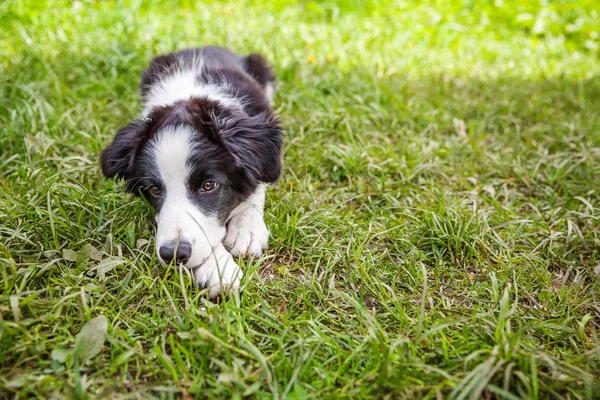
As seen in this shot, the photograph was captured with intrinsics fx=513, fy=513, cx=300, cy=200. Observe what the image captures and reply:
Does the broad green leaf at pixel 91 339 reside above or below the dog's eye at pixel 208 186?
below

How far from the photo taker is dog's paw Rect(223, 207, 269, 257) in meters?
2.80

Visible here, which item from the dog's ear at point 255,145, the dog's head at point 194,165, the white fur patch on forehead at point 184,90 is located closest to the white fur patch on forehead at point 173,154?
the dog's head at point 194,165

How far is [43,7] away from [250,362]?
517 centimetres

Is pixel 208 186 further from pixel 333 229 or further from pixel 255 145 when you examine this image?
pixel 333 229

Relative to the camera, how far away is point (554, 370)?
1.96 m

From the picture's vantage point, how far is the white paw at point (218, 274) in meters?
2.45

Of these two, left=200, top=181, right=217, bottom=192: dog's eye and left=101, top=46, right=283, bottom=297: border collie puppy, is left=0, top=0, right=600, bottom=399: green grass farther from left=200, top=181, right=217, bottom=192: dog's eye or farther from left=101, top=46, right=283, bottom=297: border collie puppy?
left=200, top=181, right=217, bottom=192: dog's eye

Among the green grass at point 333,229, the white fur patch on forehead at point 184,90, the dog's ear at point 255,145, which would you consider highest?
the white fur patch on forehead at point 184,90

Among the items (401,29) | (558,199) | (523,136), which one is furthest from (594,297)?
(401,29)

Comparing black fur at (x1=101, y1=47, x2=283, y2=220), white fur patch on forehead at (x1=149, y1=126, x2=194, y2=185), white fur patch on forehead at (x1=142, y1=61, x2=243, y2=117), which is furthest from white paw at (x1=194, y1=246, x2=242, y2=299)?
white fur patch on forehead at (x1=142, y1=61, x2=243, y2=117)

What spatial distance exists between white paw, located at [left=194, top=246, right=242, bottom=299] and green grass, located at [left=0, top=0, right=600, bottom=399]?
7 cm

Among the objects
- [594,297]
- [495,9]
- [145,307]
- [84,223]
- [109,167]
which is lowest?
[594,297]

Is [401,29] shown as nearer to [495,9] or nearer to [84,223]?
[495,9]

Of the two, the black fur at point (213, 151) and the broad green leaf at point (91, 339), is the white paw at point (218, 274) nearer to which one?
the black fur at point (213, 151)
